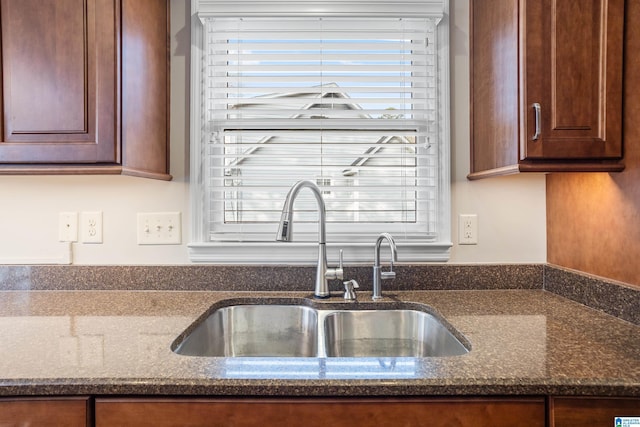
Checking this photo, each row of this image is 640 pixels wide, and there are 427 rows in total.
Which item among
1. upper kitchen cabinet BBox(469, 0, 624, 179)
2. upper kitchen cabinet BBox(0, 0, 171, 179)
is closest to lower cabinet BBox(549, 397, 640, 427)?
upper kitchen cabinet BBox(469, 0, 624, 179)

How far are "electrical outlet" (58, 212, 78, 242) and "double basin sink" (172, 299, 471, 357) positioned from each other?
2.23ft

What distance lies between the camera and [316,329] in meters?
1.27

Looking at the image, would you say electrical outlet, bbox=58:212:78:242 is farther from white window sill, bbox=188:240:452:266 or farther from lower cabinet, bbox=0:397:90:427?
lower cabinet, bbox=0:397:90:427

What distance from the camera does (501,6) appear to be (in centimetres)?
124

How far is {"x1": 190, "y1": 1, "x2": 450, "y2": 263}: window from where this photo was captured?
1.50 meters

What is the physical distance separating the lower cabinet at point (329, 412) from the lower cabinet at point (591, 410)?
26 millimetres

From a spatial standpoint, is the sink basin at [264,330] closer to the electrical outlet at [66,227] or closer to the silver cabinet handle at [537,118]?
the electrical outlet at [66,227]

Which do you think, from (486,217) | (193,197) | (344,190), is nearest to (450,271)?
(486,217)

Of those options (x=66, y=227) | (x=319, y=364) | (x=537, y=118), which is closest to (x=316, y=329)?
(x=319, y=364)

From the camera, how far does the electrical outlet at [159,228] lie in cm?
150

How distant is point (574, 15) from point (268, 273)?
1283 mm

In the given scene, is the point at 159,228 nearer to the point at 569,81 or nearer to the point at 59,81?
the point at 59,81

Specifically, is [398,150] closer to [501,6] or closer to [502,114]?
[502,114]

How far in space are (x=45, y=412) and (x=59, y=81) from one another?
93 cm
